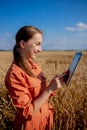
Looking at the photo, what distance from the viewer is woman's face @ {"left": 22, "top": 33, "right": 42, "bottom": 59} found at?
8.13ft

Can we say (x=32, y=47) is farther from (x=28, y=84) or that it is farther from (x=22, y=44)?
(x=28, y=84)

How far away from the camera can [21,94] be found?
91.1 inches

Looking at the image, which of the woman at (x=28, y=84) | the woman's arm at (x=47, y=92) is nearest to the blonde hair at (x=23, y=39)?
the woman at (x=28, y=84)

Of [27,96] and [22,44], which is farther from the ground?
[22,44]

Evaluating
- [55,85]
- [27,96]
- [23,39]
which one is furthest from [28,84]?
[23,39]

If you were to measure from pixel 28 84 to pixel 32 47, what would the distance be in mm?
290

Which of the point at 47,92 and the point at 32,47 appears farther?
the point at 32,47

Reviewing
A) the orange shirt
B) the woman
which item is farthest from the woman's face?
the orange shirt

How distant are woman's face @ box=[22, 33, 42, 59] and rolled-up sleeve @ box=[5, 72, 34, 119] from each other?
0.64ft

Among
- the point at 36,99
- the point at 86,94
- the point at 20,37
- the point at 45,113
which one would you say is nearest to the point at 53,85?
the point at 36,99

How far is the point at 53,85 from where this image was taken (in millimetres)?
2291

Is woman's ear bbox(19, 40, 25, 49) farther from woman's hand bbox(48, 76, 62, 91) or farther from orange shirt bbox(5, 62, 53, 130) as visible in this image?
woman's hand bbox(48, 76, 62, 91)

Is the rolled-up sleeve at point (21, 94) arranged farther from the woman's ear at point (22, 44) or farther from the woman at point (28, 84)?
the woman's ear at point (22, 44)

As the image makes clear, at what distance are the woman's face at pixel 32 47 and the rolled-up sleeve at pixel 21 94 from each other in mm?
194
